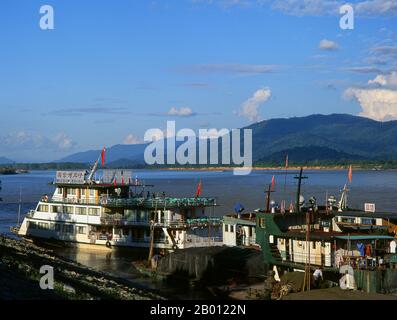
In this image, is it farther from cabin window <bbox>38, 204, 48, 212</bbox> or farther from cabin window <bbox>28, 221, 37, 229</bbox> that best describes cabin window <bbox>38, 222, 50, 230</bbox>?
cabin window <bbox>38, 204, 48, 212</bbox>

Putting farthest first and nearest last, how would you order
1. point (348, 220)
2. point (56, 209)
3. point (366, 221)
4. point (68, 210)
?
point (56, 209) → point (68, 210) → point (348, 220) → point (366, 221)

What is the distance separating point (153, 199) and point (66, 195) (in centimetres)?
1050

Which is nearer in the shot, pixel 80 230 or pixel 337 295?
pixel 337 295

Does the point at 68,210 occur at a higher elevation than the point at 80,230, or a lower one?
higher

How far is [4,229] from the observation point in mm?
66438

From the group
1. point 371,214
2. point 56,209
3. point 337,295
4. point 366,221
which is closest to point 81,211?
Answer: point 56,209

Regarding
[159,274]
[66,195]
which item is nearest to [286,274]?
[159,274]

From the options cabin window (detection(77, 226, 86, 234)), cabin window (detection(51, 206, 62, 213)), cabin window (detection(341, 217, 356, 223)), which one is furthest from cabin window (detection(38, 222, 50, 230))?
cabin window (detection(341, 217, 356, 223))

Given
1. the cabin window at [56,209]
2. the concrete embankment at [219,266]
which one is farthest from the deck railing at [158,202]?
the concrete embankment at [219,266]

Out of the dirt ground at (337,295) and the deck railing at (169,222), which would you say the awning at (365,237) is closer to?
the dirt ground at (337,295)

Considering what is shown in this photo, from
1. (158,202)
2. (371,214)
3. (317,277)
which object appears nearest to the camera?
(317,277)

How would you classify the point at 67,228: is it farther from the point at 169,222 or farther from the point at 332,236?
the point at 332,236
